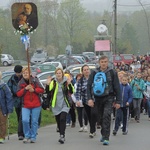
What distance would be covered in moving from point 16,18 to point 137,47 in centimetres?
10231

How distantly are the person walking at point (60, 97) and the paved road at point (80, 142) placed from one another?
0.45 m

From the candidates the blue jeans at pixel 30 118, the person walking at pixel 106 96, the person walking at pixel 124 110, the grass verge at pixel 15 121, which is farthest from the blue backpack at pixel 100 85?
the grass verge at pixel 15 121

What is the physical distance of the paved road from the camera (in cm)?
1091

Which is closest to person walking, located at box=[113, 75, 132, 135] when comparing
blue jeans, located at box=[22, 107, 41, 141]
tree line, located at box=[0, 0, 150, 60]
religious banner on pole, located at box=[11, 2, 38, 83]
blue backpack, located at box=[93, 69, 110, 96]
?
blue backpack, located at box=[93, 69, 110, 96]

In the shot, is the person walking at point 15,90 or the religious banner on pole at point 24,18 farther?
the religious banner on pole at point 24,18

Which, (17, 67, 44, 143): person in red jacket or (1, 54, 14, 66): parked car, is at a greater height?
(17, 67, 44, 143): person in red jacket

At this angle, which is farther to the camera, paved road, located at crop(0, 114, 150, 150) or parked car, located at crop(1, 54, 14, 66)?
parked car, located at crop(1, 54, 14, 66)

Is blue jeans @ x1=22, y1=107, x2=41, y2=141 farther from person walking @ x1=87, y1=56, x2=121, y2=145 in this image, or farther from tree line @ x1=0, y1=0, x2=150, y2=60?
tree line @ x1=0, y1=0, x2=150, y2=60

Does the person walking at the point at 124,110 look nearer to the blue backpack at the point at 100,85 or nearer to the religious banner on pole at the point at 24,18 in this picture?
the blue backpack at the point at 100,85

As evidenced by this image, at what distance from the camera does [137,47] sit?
11362 centimetres

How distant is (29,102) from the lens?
11.4 m

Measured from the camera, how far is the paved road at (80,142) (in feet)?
35.8

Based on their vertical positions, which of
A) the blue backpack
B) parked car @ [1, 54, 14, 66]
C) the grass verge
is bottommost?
parked car @ [1, 54, 14, 66]

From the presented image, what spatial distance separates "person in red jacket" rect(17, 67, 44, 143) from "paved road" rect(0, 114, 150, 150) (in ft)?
1.03
